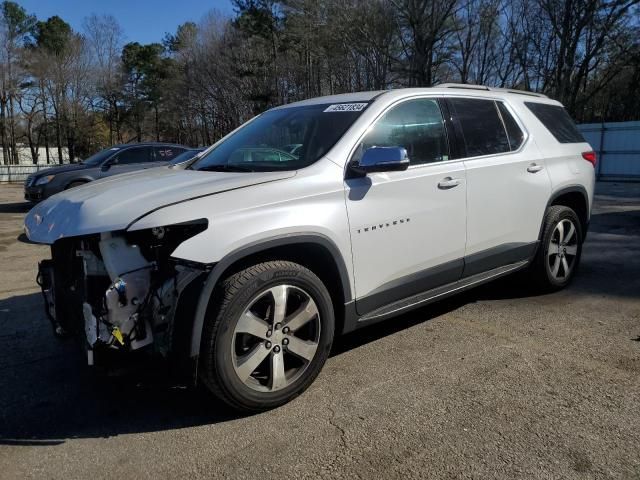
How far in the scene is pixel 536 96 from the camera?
508cm

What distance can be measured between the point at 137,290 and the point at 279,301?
29.3 inches

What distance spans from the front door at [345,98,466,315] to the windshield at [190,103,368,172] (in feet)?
0.83

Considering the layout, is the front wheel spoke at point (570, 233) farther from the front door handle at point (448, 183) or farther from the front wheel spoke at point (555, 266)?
the front door handle at point (448, 183)

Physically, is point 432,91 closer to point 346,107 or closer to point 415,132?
point 415,132

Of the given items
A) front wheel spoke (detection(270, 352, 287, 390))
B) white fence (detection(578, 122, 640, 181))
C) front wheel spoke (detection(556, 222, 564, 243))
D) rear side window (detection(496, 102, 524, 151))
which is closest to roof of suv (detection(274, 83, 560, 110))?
rear side window (detection(496, 102, 524, 151))

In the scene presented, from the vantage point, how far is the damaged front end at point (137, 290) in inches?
103

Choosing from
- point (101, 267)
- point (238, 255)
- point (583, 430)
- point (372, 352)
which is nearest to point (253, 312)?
point (238, 255)

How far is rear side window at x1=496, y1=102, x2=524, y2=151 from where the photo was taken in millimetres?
4469

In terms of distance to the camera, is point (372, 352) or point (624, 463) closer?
point (624, 463)

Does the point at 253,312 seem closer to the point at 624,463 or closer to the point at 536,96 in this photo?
the point at 624,463

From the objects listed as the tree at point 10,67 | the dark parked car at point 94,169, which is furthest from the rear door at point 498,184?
the tree at point 10,67

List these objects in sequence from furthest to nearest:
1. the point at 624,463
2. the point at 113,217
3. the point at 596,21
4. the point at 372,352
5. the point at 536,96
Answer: the point at 596,21, the point at 536,96, the point at 372,352, the point at 113,217, the point at 624,463

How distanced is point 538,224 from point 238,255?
3.00m

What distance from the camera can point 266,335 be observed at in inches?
114
